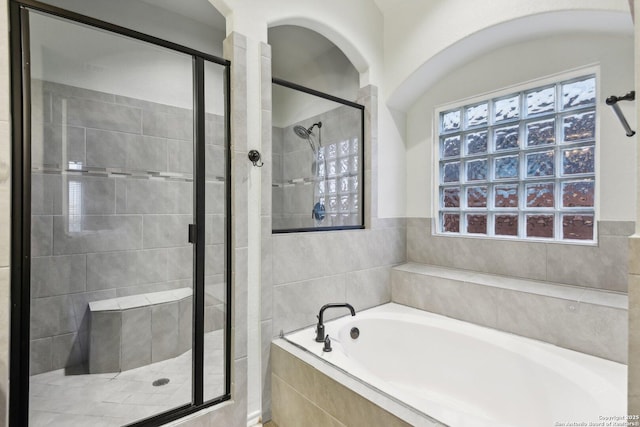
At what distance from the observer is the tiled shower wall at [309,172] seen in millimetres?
2230

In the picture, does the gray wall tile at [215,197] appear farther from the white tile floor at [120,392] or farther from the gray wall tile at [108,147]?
the gray wall tile at [108,147]

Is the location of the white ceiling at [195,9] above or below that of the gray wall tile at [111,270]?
above

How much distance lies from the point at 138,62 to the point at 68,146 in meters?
0.68

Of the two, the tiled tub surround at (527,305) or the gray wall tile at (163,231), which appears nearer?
the tiled tub surround at (527,305)

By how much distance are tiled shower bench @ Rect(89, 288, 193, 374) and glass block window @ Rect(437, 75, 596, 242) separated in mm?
2153

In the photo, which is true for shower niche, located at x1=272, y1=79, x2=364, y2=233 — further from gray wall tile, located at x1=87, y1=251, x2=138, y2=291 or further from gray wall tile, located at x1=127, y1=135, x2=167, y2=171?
Result: gray wall tile, located at x1=87, y1=251, x2=138, y2=291

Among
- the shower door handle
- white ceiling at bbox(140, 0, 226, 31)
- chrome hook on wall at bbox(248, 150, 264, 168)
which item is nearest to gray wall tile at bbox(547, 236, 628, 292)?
chrome hook on wall at bbox(248, 150, 264, 168)

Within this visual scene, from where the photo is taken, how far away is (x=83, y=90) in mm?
1983

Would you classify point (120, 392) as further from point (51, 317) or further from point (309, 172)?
point (309, 172)

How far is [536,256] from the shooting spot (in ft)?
7.14

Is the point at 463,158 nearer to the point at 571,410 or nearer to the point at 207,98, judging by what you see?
the point at 571,410

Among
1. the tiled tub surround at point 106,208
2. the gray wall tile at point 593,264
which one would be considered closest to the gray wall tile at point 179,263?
the tiled tub surround at point 106,208

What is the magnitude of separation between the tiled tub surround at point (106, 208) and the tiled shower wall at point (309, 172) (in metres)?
0.55

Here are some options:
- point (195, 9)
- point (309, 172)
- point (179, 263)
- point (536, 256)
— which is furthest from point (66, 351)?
point (536, 256)
